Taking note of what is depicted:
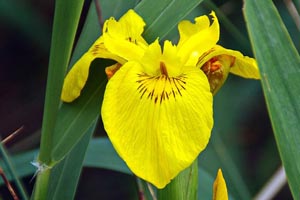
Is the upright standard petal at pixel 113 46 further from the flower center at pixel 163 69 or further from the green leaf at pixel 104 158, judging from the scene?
the green leaf at pixel 104 158

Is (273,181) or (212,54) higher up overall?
(212,54)

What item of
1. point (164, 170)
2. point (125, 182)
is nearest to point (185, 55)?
point (164, 170)

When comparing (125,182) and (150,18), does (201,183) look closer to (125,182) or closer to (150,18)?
(150,18)

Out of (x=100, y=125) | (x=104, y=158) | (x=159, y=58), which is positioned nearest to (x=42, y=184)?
(x=159, y=58)

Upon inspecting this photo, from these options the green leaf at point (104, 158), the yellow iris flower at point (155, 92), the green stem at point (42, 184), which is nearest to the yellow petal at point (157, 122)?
the yellow iris flower at point (155, 92)

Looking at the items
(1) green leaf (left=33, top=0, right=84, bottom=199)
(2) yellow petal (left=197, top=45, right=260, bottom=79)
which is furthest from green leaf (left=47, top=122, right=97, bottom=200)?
(2) yellow petal (left=197, top=45, right=260, bottom=79)

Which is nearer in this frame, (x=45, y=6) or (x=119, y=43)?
(x=119, y=43)

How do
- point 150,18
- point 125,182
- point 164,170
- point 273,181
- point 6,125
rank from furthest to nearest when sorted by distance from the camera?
1. point 6,125
2. point 125,182
3. point 273,181
4. point 150,18
5. point 164,170
